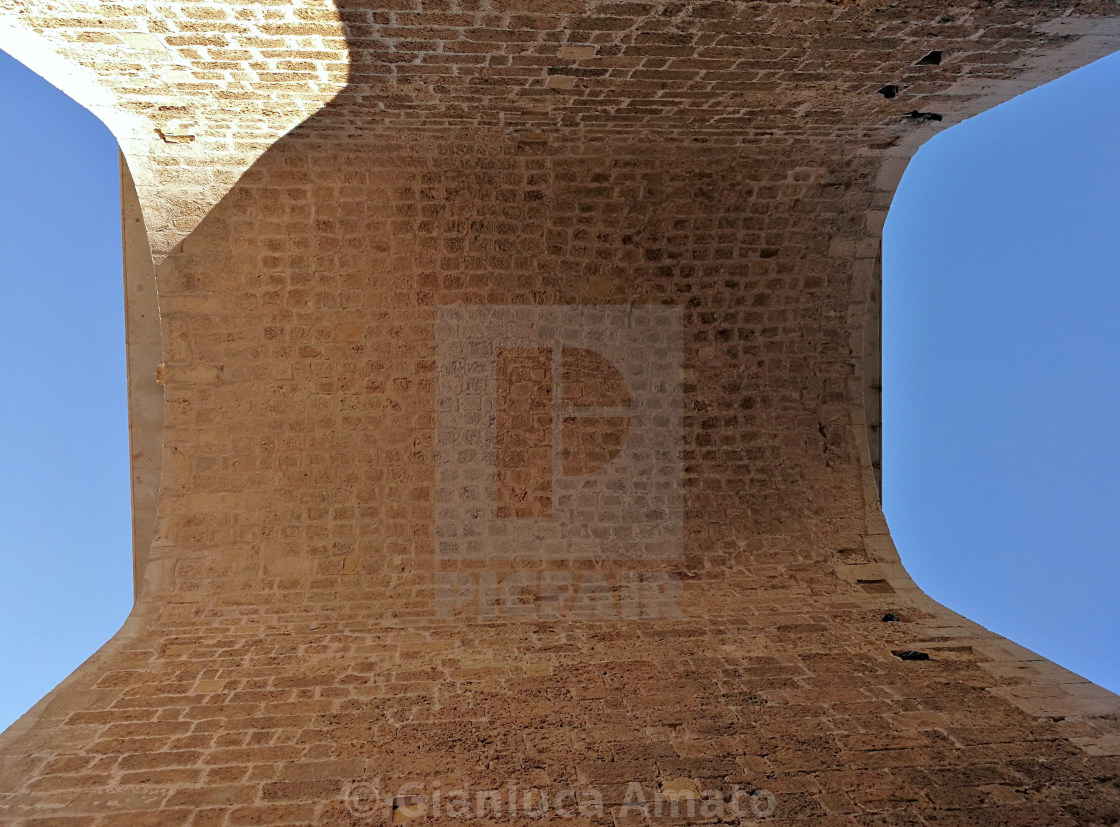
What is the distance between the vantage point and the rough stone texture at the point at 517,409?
329cm

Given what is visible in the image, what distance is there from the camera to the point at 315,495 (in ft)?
17.1

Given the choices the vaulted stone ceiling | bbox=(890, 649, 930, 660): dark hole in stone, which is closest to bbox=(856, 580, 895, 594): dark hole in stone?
bbox=(890, 649, 930, 660): dark hole in stone

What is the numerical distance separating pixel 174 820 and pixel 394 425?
298 centimetres

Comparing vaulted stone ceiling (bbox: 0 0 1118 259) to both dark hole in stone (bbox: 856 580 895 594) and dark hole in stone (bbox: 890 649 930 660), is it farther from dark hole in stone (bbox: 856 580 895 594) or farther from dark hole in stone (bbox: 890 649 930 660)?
dark hole in stone (bbox: 890 649 930 660)

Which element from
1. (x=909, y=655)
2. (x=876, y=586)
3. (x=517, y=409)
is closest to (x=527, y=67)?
(x=517, y=409)

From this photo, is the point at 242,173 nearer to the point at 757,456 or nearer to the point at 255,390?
the point at 255,390

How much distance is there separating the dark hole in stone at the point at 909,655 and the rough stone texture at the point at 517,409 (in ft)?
0.20

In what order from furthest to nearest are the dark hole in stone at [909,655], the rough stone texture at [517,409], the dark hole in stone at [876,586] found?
the dark hole in stone at [876,586], the dark hole in stone at [909,655], the rough stone texture at [517,409]

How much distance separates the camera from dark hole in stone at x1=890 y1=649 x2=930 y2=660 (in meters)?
4.36

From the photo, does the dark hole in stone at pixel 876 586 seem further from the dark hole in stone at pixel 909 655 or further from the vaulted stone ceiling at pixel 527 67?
the vaulted stone ceiling at pixel 527 67

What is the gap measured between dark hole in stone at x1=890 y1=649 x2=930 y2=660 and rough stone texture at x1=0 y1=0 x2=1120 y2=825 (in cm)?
6

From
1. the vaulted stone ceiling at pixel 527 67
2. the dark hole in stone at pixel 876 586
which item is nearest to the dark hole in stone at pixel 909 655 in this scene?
the dark hole in stone at pixel 876 586

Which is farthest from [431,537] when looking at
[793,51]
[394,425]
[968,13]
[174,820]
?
[968,13]

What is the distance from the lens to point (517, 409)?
5465 mm
